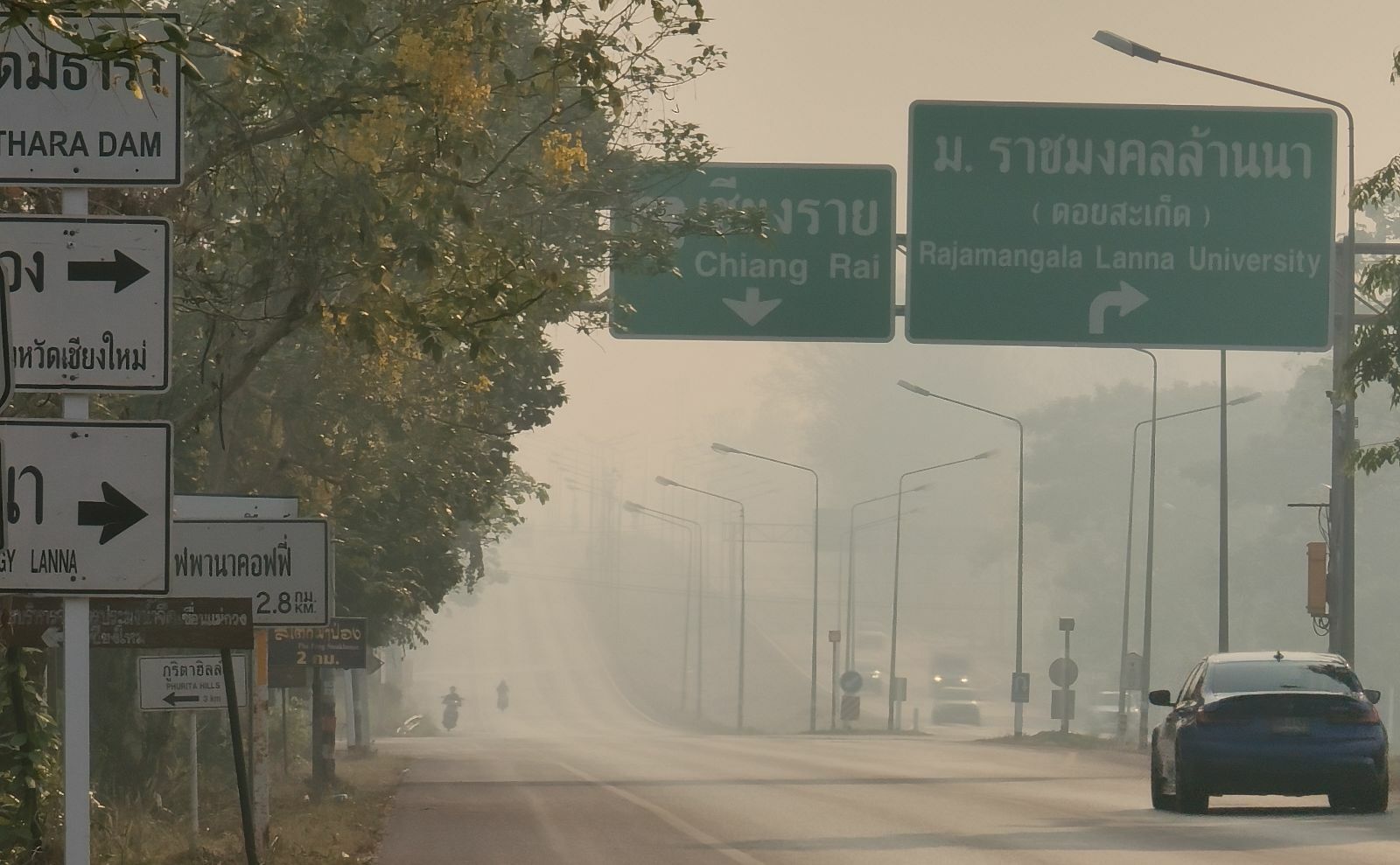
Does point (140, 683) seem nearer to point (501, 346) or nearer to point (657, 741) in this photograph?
point (501, 346)

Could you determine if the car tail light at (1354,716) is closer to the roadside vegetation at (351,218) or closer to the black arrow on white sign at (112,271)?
the roadside vegetation at (351,218)

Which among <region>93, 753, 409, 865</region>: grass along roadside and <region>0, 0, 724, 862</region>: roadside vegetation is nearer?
<region>0, 0, 724, 862</region>: roadside vegetation

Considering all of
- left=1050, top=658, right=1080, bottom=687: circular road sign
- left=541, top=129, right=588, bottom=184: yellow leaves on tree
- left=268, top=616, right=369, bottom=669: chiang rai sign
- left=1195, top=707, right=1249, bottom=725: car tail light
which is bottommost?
left=1050, top=658, right=1080, bottom=687: circular road sign

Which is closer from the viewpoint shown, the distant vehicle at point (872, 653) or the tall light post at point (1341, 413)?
the tall light post at point (1341, 413)

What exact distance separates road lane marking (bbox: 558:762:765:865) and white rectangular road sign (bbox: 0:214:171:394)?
10.0 metres

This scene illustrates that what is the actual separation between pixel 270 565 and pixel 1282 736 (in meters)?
9.94

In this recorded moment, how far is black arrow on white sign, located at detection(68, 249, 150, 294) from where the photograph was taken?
760 centimetres

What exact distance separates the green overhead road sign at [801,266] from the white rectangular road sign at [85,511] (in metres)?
17.0

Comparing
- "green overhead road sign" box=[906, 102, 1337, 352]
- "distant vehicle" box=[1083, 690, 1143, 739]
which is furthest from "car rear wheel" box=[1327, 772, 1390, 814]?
"distant vehicle" box=[1083, 690, 1143, 739]

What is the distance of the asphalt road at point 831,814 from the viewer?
1766 centimetres

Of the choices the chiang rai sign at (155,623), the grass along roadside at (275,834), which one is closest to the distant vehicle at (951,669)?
the grass along roadside at (275,834)

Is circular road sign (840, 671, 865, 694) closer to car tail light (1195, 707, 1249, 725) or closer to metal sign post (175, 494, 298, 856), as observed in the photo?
car tail light (1195, 707, 1249, 725)

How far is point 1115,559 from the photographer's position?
380 ft

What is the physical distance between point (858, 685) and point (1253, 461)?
140ft
